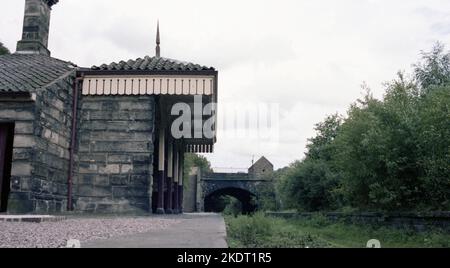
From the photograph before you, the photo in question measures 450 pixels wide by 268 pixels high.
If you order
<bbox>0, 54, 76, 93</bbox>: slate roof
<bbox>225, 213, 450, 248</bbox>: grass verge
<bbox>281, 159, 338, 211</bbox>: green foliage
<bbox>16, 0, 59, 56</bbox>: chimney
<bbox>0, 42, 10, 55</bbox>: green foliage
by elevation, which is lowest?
<bbox>225, 213, 450, 248</bbox>: grass verge

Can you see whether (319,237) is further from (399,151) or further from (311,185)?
(311,185)

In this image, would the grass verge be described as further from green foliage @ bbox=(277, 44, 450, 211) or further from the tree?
the tree

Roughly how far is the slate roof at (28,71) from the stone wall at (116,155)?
1.28m

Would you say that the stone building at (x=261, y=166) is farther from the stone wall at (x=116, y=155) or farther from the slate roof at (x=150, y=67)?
the stone wall at (x=116, y=155)

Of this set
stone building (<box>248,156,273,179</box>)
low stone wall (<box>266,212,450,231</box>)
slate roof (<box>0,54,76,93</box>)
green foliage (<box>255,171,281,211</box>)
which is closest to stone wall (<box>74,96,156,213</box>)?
slate roof (<box>0,54,76,93</box>)

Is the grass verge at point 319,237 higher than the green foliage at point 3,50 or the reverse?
the reverse

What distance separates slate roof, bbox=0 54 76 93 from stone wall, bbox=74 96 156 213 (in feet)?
4.22

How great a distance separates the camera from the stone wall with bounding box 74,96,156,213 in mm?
9883

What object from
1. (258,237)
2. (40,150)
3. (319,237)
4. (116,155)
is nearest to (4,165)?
(40,150)

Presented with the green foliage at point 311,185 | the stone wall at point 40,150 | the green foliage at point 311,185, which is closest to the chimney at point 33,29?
the stone wall at point 40,150

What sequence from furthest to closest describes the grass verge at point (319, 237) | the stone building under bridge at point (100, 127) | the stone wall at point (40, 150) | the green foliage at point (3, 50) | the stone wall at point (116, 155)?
the green foliage at point (3, 50) < the stone wall at point (116, 155) < the stone building under bridge at point (100, 127) < the stone wall at point (40, 150) < the grass verge at point (319, 237)

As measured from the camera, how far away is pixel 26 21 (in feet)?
40.8

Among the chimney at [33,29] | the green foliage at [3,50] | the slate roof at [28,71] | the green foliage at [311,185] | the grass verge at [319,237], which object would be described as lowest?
the grass verge at [319,237]

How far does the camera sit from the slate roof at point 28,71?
861 cm
